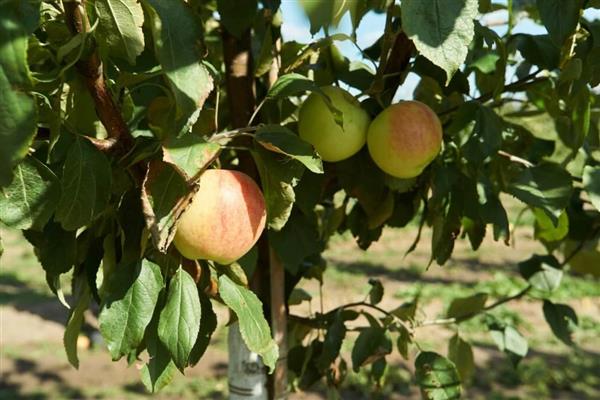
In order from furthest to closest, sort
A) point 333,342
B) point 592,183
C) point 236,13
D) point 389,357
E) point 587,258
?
point 389,357 → point 587,258 → point 333,342 → point 592,183 → point 236,13

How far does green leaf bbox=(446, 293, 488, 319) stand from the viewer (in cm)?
136

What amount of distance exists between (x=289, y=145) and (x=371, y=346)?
1.89 ft

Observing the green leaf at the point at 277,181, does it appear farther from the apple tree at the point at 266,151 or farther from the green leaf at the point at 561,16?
the green leaf at the point at 561,16

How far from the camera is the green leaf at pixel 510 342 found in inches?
52.9

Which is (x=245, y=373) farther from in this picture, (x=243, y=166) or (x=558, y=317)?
(x=558, y=317)

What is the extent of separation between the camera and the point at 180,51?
52cm

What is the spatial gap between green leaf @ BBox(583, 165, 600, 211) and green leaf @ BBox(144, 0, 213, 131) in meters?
0.68

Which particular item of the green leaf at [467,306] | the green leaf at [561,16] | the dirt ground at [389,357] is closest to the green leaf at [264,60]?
the green leaf at [561,16]

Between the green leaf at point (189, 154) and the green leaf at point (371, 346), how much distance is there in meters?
0.61

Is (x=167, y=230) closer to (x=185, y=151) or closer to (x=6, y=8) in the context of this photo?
(x=185, y=151)

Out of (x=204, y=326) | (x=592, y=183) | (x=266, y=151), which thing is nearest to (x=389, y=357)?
(x=592, y=183)

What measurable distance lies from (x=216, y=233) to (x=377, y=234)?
1.75 ft

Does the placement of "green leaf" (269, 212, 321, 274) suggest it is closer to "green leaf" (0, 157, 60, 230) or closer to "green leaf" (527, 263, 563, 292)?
"green leaf" (0, 157, 60, 230)

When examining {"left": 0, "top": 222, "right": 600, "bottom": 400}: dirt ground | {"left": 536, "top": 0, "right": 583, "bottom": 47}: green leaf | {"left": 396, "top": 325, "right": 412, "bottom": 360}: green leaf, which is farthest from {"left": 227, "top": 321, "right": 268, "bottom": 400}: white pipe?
{"left": 0, "top": 222, "right": 600, "bottom": 400}: dirt ground
